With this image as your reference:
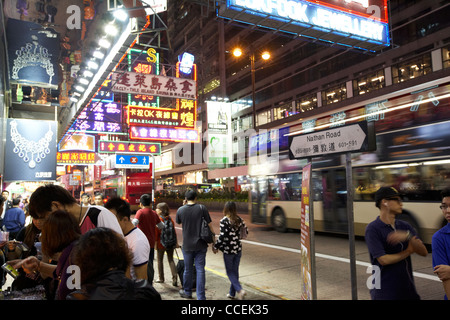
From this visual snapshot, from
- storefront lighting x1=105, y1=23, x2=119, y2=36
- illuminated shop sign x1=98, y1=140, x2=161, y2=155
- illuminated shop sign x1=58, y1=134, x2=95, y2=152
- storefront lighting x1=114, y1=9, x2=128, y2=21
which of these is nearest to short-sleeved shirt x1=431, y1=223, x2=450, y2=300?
storefront lighting x1=114, y1=9, x2=128, y2=21

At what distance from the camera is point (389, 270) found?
3.00 metres

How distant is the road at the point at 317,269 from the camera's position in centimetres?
638

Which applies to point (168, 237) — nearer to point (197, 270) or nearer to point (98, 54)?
point (197, 270)

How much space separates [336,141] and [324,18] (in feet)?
22.9

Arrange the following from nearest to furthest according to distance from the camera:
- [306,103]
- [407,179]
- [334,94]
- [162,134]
→ [407,179], [162,134], [334,94], [306,103]

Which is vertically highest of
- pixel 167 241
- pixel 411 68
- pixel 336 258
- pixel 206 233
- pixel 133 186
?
pixel 411 68

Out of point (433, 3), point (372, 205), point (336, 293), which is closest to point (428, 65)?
point (433, 3)

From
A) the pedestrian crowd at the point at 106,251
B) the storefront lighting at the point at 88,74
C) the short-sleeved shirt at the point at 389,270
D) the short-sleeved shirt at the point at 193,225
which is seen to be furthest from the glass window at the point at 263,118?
the short-sleeved shirt at the point at 389,270

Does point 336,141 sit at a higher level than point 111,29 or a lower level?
lower

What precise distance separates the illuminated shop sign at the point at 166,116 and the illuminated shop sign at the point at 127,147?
4.23 meters

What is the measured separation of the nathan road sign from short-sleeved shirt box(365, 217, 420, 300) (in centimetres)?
96

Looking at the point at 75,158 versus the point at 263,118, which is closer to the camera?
the point at 75,158

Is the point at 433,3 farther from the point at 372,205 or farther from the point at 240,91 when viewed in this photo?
the point at 240,91

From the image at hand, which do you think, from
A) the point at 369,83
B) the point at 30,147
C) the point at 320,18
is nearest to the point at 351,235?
the point at 320,18
